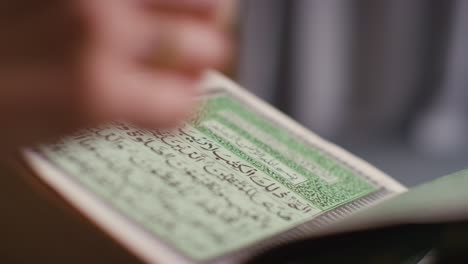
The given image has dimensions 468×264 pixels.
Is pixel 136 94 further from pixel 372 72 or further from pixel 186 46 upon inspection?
pixel 372 72

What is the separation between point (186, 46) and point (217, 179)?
24 cm

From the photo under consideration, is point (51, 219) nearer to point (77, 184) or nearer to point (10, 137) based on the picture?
point (77, 184)

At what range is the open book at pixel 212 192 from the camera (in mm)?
450

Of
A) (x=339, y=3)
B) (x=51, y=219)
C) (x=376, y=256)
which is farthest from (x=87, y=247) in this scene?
(x=339, y=3)

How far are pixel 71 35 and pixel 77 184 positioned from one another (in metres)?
0.22

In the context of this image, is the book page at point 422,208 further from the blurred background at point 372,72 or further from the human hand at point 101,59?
the blurred background at point 372,72

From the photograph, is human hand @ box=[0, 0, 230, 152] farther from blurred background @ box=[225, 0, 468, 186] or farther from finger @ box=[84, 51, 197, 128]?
blurred background @ box=[225, 0, 468, 186]

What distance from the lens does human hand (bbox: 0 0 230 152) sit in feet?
0.87

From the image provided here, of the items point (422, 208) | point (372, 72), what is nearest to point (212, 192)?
point (422, 208)

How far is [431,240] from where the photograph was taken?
439mm

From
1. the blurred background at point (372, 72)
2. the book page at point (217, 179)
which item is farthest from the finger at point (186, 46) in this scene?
the blurred background at point (372, 72)

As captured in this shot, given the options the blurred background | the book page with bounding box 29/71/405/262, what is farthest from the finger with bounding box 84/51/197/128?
the blurred background

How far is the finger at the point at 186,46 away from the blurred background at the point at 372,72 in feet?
3.89

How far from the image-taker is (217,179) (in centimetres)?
51
